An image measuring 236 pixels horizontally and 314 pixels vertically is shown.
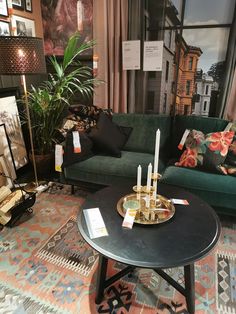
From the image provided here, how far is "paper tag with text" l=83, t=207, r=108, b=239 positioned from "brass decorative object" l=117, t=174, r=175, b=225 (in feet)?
0.42

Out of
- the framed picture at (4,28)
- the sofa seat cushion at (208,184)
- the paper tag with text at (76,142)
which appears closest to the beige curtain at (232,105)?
the sofa seat cushion at (208,184)

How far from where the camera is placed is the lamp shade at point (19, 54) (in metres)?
1.95

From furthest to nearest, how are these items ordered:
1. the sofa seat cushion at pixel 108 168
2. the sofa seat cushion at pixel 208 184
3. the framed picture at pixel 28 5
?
1. the framed picture at pixel 28 5
2. the sofa seat cushion at pixel 108 168
3. the sofa seat cushion at pixel 208 184

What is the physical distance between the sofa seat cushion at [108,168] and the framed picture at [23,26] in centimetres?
172

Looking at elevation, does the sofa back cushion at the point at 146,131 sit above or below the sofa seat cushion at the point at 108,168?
above

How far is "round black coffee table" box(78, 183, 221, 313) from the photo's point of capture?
1.04 meters

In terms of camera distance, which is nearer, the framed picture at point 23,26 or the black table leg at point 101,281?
the black table leg at point 101,281

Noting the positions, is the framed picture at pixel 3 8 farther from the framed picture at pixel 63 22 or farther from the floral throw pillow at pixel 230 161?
the floral throw pillow at pixel 230 161

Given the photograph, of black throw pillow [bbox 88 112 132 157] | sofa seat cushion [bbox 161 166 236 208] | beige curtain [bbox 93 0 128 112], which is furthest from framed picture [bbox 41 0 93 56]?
sofa seat cushion [bbox 161 166 236 208]

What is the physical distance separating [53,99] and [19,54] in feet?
2.00

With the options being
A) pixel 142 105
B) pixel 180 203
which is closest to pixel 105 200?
pixel 180 203

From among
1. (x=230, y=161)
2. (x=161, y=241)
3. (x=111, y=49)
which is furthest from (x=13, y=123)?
(x=230, y=161)

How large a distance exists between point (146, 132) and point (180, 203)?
1.24 meters

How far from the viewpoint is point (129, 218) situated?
4.14 ft
